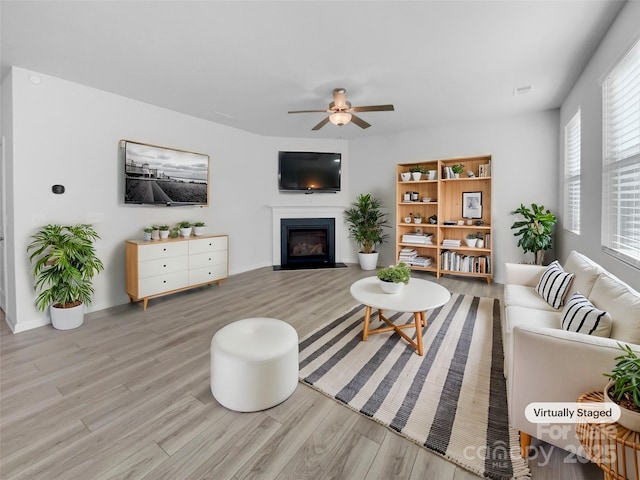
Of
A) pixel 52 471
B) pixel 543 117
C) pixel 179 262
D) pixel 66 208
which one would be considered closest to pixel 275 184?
pixel 179 262

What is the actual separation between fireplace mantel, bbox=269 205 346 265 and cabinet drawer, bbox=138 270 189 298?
6.90ft

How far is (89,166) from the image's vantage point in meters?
3.23

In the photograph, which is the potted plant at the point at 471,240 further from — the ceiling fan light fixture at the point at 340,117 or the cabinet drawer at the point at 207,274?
the cabinet drawer at the point at 207,274

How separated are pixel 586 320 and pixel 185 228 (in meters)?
4.17

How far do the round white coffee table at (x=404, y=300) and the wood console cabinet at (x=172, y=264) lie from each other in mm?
2364

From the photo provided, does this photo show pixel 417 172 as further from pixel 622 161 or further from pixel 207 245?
pixel 207 245

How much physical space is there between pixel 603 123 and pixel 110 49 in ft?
14.0

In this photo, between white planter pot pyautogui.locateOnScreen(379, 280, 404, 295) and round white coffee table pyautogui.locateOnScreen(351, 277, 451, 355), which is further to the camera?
white planter pot pyautogui.locateOnScreen(379, 280, 404, 295)

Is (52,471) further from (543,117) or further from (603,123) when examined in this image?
(543,117)

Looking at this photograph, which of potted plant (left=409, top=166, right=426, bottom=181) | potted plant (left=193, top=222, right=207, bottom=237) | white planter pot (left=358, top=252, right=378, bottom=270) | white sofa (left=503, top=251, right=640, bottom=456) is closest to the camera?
white sofa (left=503, top=251, right=640, bottom=456)

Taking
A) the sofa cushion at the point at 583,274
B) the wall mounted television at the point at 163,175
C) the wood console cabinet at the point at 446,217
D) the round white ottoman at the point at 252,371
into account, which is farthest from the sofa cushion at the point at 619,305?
the wall mounted television at the point at 163,175

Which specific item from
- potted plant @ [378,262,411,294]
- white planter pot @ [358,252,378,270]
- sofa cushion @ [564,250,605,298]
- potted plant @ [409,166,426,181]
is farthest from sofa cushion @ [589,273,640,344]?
white planter pot @ [358,252,378,270]

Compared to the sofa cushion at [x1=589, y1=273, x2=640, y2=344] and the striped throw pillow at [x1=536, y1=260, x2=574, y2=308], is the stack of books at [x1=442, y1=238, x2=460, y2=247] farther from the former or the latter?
the sofa cushion at [x1=589, y1=273, x2=640, y2=344]

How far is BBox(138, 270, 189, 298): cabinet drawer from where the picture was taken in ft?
10.9
